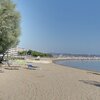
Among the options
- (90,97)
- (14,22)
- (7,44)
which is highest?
(14,22)

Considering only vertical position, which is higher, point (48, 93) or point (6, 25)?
point (6, 25)

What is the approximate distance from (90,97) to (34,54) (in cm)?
10236

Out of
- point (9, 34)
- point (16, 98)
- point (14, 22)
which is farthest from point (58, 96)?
point (14, 22)

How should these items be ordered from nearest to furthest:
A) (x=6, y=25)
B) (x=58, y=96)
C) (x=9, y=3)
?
(x=58, y=96) → (x=6, y=25) → (x=9, y=3)

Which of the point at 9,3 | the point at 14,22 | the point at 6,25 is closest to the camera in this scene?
the point at 6,25

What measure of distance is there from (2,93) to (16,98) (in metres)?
1.45

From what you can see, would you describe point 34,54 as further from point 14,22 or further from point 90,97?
point 90,97

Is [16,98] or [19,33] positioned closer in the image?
[16,98]

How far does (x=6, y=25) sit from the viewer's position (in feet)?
86.1

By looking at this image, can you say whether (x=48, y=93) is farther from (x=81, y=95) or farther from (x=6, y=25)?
(x=6, y=25)

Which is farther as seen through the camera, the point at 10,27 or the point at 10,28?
the point at 10,28

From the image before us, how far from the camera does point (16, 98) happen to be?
12.2 metres

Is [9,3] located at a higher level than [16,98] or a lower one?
higher

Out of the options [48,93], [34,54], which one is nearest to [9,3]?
[48,93]
